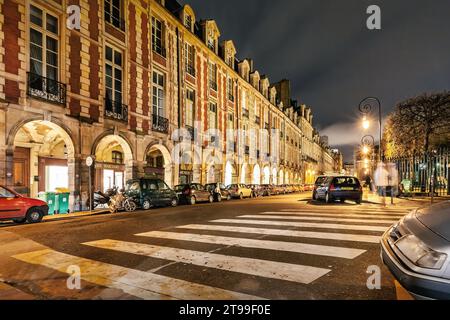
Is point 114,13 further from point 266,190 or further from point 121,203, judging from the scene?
point 266,190

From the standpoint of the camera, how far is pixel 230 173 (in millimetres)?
31750

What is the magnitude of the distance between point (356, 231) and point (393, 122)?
25.9 metres

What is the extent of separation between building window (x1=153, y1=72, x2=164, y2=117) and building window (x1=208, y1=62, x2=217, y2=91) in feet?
23.7

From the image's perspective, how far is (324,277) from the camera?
393cm

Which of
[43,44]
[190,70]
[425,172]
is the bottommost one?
[425,172]

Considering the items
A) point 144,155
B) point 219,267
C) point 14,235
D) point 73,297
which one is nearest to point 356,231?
point 219,267

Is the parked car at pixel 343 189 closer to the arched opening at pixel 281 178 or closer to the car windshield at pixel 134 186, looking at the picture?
the car windshield at pixel 134 186

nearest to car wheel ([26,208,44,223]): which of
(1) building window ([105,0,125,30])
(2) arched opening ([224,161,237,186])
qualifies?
(1) building window ([105,0,125,30])

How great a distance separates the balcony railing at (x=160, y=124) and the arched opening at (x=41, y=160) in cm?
600

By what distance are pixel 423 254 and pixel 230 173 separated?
29.2m

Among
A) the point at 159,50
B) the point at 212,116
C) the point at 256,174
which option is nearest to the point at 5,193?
the point at 159,50

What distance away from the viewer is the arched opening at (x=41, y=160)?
1473 cm

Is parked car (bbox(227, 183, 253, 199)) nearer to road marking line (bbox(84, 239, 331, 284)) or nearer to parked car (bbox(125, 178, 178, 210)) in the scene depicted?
parked car (bbox(125, 178, 178, 210))

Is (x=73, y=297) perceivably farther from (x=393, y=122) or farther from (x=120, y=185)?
(x=393, y=122)
